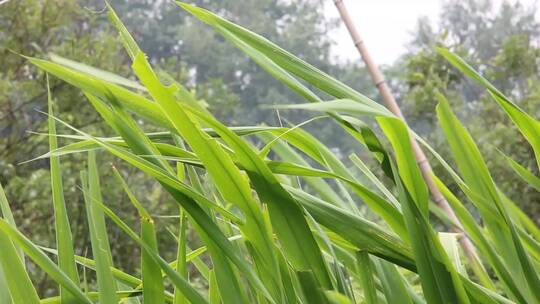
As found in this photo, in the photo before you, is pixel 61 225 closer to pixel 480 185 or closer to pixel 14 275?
pixel 14 275

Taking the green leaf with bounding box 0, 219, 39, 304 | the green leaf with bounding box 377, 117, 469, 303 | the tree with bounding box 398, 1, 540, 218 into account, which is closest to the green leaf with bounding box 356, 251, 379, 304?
the green leaf with bounding box 377, 117, 469, 303

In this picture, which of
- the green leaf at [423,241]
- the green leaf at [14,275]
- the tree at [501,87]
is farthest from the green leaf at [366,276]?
the tree at [501,87]

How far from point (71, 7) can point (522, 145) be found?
2.10 metres

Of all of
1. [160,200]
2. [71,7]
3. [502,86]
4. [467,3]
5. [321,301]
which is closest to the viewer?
[321,301]

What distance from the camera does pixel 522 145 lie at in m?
3.56

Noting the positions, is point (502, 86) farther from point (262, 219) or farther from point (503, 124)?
point (262, 219)

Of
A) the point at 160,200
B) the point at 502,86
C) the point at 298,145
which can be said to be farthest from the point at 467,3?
the point at 298,145

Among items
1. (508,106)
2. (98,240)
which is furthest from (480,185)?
(98,240)

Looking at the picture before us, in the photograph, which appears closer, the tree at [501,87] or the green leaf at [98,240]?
the green leaf at [98,240]

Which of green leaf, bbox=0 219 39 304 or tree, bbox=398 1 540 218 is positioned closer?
green leaf, bbox=0 219 39 304

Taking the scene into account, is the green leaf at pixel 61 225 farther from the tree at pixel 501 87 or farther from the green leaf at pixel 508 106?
the tree at pixel 501 87

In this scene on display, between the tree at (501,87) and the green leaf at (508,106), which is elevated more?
the tree at (501,87)

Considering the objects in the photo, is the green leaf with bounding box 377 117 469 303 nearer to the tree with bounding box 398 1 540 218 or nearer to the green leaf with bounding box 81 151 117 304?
the green leaf with bounding box 81 151 117 304

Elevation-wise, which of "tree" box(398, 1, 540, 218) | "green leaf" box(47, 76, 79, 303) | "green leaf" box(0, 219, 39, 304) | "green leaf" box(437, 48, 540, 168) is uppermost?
"tree" box(398, 1, 540, 218)
